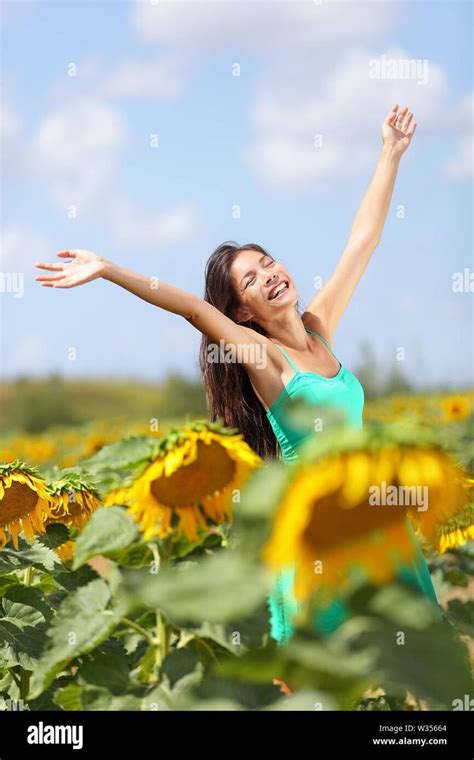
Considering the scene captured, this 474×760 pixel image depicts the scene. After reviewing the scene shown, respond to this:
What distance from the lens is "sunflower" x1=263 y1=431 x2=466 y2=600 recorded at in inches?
25.6

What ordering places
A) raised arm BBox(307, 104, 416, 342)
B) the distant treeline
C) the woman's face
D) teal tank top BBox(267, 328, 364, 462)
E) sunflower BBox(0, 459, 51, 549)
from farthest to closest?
the distant treeline, raised arm BBox(307, 104, 416, 342), the woman's face, teal tank top BBox(267, 328, 364, 462), sunflower BBox(0, 459, 51, 549)

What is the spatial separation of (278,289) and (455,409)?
4.03 metres

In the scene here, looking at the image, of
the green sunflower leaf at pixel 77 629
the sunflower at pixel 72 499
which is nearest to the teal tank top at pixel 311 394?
the sunflower at pixel 72 499

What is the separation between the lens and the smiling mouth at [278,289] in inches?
77.5

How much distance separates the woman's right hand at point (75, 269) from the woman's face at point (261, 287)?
736 millimetres

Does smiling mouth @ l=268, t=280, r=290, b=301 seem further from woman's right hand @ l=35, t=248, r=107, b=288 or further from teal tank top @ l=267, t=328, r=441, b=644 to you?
woman's right hand @ l=35, t=248, r=107, b=288

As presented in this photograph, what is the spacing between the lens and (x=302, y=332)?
2.04 metres

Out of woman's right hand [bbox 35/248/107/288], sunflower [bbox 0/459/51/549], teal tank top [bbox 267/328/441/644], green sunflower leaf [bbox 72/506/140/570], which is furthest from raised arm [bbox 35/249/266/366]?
green sunflower leaf [bbox 72/506/140/570]

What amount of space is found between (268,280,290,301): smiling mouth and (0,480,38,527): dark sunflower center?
77cm

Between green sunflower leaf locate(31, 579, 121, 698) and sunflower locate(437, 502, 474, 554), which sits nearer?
green sunflower leaf locate(31, 579, 121, 698)

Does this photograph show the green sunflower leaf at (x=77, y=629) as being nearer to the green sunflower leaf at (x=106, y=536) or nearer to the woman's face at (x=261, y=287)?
the green sunflower leaf at (x=106, y=536)


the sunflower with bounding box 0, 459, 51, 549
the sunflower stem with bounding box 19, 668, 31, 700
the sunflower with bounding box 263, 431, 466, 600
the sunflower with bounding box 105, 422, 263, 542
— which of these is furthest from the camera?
the sunflower stem with bounding box 19, 668, 31, 700
